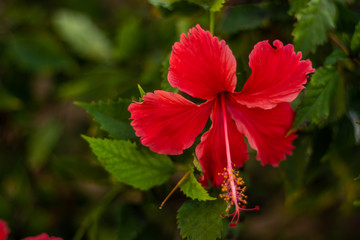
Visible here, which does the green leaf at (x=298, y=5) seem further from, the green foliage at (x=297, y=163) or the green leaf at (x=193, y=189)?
the green leaf at (x=193, y=189)

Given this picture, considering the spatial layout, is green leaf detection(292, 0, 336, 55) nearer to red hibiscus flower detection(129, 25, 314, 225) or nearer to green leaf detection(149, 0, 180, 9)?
red hibiscus flower detection(129, 25, 314, 225)

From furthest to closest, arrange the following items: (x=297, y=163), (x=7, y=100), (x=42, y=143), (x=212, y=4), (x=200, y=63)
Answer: (x=42, y=143), (x=7, y=100), (x=297, y=163), (x=212, y=4), (x=200, y=63)

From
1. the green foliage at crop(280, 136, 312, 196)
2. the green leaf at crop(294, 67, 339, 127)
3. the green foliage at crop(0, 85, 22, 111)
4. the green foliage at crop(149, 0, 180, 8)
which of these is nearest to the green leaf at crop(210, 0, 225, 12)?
the green foliage at crop(149, 0, 180, 8)

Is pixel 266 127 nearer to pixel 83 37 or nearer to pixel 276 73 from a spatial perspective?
pixel 276 73

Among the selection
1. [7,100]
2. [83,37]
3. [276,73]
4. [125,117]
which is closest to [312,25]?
[276,73]

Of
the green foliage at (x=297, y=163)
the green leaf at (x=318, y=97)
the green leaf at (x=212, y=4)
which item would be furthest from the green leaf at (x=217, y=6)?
the green foliage at (x=297, y=163)

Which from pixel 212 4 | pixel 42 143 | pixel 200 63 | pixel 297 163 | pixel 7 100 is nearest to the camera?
pixel 200 63
